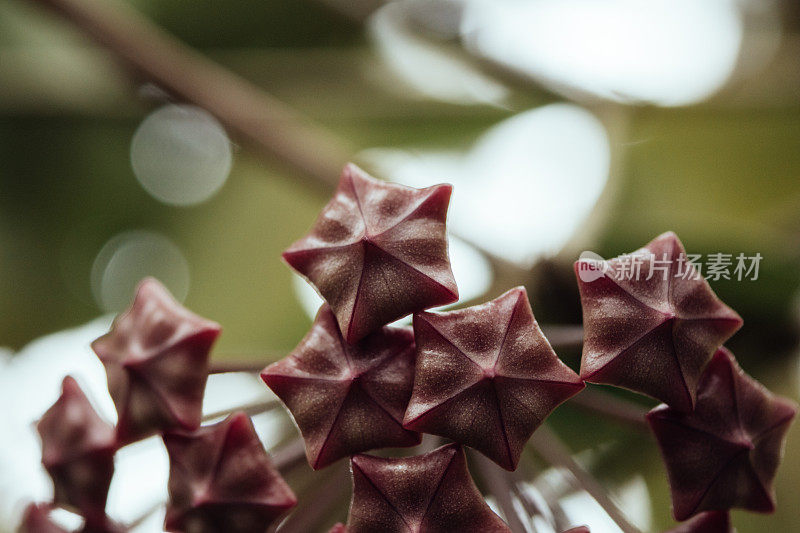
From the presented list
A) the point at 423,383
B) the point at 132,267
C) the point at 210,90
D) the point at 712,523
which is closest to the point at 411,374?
the point at 423,383

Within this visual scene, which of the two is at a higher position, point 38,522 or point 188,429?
point 188,429

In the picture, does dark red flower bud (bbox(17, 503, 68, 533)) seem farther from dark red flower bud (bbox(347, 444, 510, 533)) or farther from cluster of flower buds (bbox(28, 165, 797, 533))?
dark red flower bud (bbox(347, 444, 510, 533))

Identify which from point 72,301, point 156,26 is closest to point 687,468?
point 72,301

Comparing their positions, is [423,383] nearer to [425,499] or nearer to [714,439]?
[425,499]

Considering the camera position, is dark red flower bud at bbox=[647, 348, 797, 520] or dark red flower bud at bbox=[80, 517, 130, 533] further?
dark red flower bud at bbox=[80, 517, 130, 533]

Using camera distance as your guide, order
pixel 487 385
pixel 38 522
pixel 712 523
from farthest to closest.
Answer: pixel 38 522 < pixel 712 523 < pixel 487 385

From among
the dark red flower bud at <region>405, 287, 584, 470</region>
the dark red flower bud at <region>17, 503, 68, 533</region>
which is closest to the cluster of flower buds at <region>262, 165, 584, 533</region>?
the dark red flower bud at <region>405, 287, 584, 470</region>

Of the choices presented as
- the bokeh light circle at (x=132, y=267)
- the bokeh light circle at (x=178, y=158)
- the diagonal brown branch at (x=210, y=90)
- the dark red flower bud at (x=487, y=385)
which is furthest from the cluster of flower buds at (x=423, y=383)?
the bokeh light circle at (x=178, y=158)
